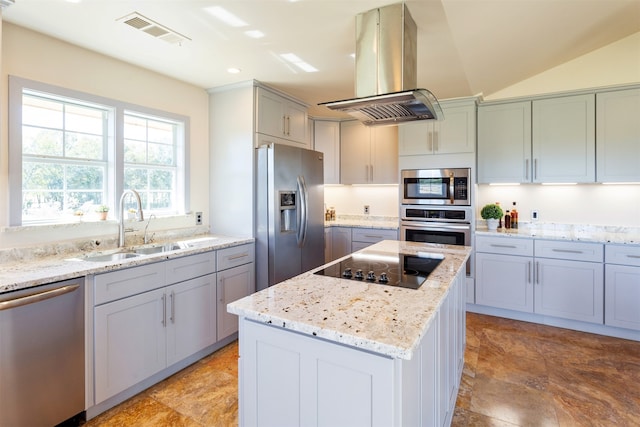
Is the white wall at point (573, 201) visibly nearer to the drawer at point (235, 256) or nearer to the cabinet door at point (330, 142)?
the cabinet door at point (330, 142)

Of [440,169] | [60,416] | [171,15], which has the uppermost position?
[171,15]

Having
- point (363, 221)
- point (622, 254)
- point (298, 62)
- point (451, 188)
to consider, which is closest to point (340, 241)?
point (363, 221)

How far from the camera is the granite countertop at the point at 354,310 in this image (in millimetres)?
1016

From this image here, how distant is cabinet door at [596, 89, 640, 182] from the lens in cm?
318

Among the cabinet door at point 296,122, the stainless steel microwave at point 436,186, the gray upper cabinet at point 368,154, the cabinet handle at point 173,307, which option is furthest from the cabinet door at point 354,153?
the cabinet handle at point 173,307

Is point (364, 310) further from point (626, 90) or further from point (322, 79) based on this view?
point (626, 90)

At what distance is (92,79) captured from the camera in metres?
2.58

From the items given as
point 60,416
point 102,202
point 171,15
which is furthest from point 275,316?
point 102,202

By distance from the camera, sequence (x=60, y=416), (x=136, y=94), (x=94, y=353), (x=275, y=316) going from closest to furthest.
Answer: (x=275, y=316) < (x=60, y=416) < (x=94, y=353) < (x=136, y=94)

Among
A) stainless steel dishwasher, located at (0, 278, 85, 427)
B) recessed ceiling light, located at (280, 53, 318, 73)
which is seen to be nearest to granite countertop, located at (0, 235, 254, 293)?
stainless steel dishwasher, located at (0, 278, 85, 427)

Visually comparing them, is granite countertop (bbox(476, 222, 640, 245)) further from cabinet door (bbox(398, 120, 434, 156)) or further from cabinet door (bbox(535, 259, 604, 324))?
cabinet door (bbox(398, 120, 434, 156))

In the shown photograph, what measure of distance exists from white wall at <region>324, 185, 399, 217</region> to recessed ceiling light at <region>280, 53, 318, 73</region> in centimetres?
229

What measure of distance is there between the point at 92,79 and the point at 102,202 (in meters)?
0.96

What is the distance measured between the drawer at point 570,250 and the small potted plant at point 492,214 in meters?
0.51
